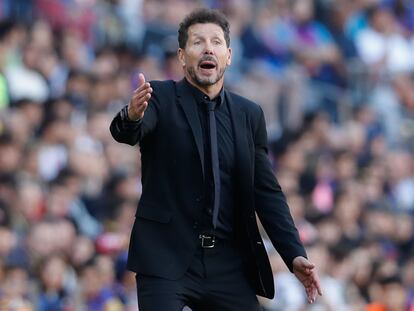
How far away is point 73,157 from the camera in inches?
466

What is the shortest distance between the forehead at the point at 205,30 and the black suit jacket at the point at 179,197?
27 centimetres

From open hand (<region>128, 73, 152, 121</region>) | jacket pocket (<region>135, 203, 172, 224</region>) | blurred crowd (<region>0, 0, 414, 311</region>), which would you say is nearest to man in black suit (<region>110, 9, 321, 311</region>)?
jacket pocket (<region>135, 203, 172, 224</region>)

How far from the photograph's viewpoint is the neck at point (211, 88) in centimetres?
667

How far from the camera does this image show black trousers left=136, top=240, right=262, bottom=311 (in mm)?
6406

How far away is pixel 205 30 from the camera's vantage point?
6648mm

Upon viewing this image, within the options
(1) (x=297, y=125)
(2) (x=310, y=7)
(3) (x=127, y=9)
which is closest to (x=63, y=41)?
(3) (x=127, y=9)

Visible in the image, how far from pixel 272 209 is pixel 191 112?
62 cm

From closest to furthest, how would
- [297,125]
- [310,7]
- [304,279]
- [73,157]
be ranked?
[304,279] < [73,157] < [297,125] < [310,7]

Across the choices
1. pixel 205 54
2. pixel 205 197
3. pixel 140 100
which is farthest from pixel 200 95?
pixel 140 100

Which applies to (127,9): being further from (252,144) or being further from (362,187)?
(252,144)

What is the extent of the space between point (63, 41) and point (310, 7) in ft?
16.3

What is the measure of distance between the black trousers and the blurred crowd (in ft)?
10.2

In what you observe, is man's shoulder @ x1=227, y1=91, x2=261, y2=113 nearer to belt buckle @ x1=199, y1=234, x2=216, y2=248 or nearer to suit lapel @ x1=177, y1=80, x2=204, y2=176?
suit lapel @ x1=177, y1=80, x2=204, y2=176

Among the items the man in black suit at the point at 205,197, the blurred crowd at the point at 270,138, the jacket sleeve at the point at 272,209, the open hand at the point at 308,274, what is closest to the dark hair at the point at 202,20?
the man in black suit at the point at 205,197
